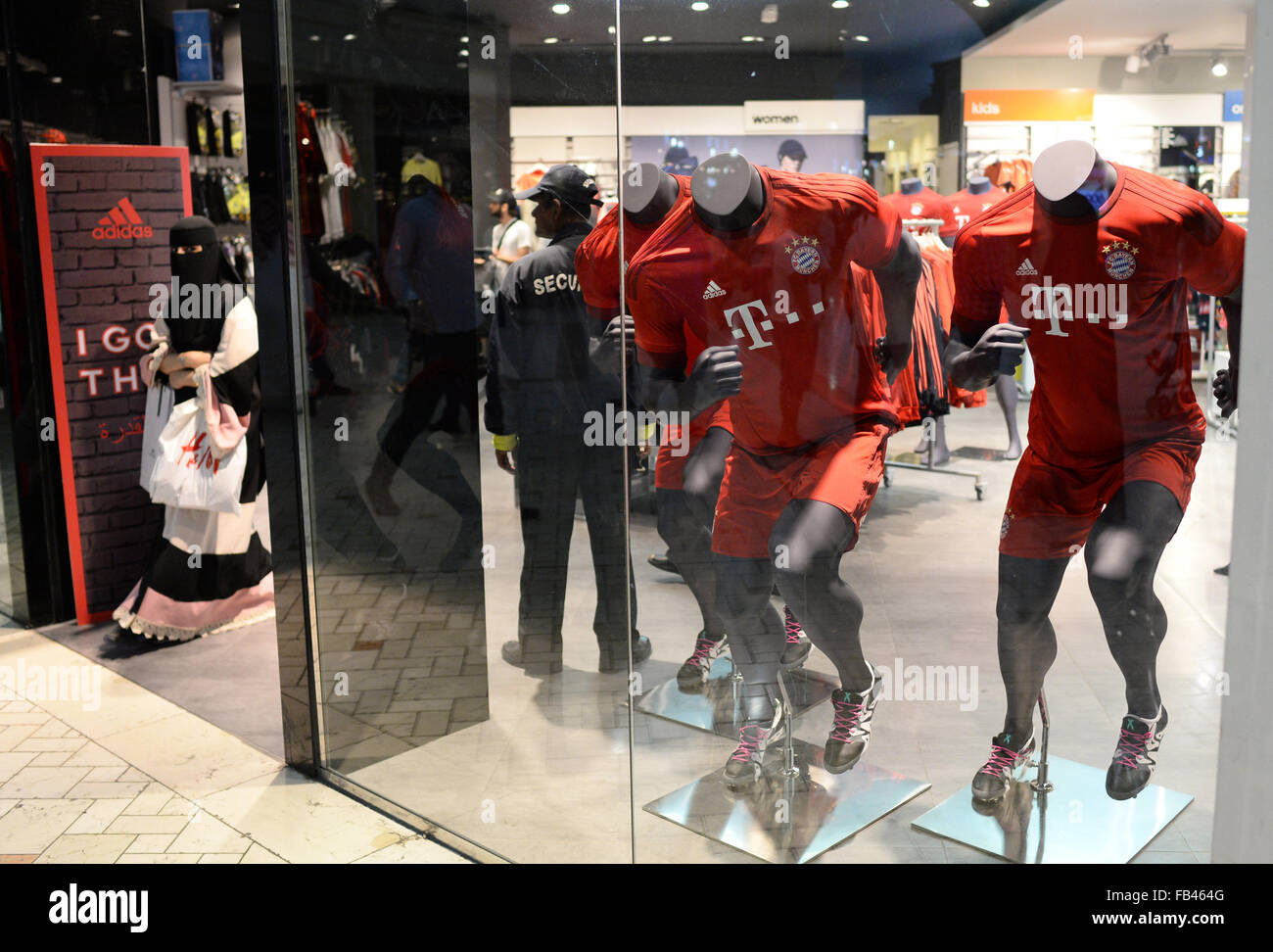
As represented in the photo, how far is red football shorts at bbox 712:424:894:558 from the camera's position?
7.36 ft

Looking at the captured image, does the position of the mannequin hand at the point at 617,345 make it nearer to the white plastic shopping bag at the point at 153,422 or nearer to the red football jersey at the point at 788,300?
the red football jersey at the point at 788,300

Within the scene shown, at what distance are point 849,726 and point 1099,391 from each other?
2.63 ft

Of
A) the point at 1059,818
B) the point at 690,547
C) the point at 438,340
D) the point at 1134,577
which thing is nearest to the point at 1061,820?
the point at 1059,818

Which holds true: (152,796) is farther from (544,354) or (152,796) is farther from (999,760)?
(999,760)

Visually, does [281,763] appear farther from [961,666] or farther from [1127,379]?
[1127,379]

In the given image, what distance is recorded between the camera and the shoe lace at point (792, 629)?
2.32 m

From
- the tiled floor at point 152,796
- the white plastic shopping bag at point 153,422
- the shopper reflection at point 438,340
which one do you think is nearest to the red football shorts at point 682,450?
the shopper reflection at point 438,340

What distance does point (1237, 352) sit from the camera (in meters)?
1.90

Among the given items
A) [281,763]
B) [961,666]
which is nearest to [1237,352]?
[961,666]

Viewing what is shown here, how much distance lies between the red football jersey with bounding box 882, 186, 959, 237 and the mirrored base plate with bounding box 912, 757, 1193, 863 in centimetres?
99

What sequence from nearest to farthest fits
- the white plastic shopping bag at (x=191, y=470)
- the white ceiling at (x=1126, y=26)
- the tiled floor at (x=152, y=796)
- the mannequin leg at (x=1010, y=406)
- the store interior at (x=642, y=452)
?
the white ceiling at (x=1126, y=26)
the store interior at (x=642, y=452)
the mannequin leg at (x=1010, y=406)
the tiled floor at (x=152, y=796)
the white plastic shopping bag at (x=191, y=470)

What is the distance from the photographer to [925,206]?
6.67 ft

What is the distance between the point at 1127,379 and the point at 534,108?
127cm

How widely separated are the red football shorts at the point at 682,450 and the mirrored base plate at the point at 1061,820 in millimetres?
822
